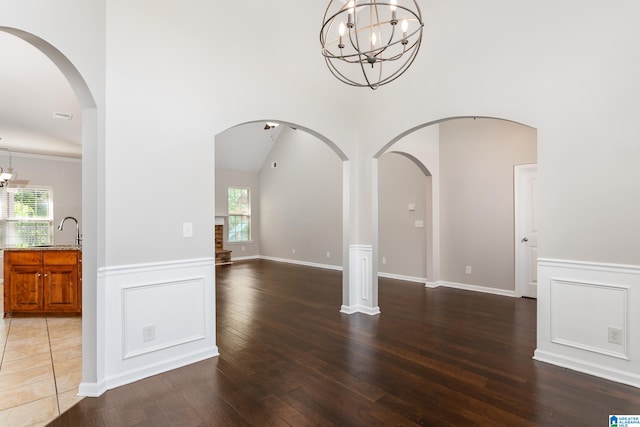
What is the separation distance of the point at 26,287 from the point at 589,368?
249 inches

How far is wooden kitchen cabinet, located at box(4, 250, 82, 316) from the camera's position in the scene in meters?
4.27

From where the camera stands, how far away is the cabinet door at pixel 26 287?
14.1 ft

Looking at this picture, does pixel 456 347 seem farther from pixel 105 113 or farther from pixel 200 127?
pixel 105 113

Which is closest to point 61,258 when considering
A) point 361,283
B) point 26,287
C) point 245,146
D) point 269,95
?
point 26,287

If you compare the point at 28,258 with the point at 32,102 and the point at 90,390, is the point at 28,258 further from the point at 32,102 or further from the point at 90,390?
the point at 90,390

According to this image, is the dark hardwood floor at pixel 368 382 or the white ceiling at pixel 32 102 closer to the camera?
the dark hardwood floor at pixel 368 382

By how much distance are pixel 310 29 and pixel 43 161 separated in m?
7.24

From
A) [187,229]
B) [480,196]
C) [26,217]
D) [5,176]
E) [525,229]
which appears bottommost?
[525,229]

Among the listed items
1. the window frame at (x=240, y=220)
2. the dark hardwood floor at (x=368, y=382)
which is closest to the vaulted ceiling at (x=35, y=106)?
the window frame at (x=240, y=220)

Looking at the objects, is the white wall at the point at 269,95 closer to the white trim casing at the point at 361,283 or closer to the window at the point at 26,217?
the white trim casing at the point at 361,283

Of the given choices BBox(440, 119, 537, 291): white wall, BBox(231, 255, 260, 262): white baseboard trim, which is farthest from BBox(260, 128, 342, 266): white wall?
BBox(440, 119, 537, 291): white wall

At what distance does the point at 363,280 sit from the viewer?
4492mm

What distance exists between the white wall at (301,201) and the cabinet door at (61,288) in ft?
17.2

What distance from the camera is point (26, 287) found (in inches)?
170
